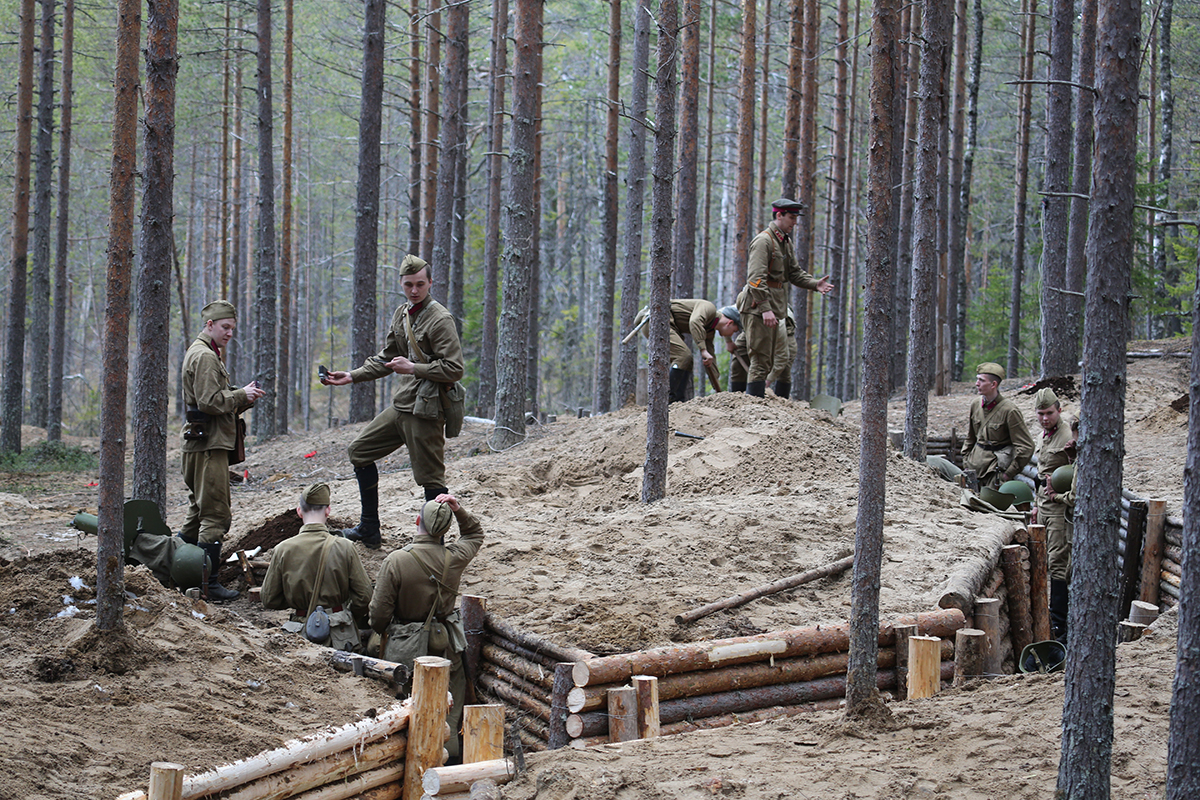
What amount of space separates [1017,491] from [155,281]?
8.89 metres

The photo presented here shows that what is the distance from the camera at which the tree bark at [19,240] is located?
17125 mm

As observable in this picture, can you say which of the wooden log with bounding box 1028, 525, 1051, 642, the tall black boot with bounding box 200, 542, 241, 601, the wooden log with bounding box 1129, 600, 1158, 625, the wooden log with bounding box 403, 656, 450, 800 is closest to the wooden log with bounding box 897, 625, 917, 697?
the wooden log with bounding box 403, 656, 450, 800

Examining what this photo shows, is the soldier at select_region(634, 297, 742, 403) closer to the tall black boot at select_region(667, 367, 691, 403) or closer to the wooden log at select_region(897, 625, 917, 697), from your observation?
the tall black boot at select_region(667, 367, 691, 403)

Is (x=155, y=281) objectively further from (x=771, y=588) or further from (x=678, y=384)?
(x=678, y=384)

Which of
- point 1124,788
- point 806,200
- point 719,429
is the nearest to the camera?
point 1124,788

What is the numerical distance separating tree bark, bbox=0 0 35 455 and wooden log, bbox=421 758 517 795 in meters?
16.2

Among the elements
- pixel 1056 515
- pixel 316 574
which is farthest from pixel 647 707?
pixel 1056 515

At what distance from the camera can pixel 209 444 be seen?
7328 mm

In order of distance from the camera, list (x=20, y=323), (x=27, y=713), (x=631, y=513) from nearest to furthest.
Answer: (x=27, y=713)
(x=631, y=513)
(x=20, y=323)

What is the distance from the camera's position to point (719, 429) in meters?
11.2

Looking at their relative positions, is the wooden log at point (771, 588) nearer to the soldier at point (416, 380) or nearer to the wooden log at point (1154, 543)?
the soldier at point (416, 380)

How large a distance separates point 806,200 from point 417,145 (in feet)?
27.8

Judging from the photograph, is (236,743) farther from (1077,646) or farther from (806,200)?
(806,200)

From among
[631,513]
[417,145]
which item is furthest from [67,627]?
[417,145]
